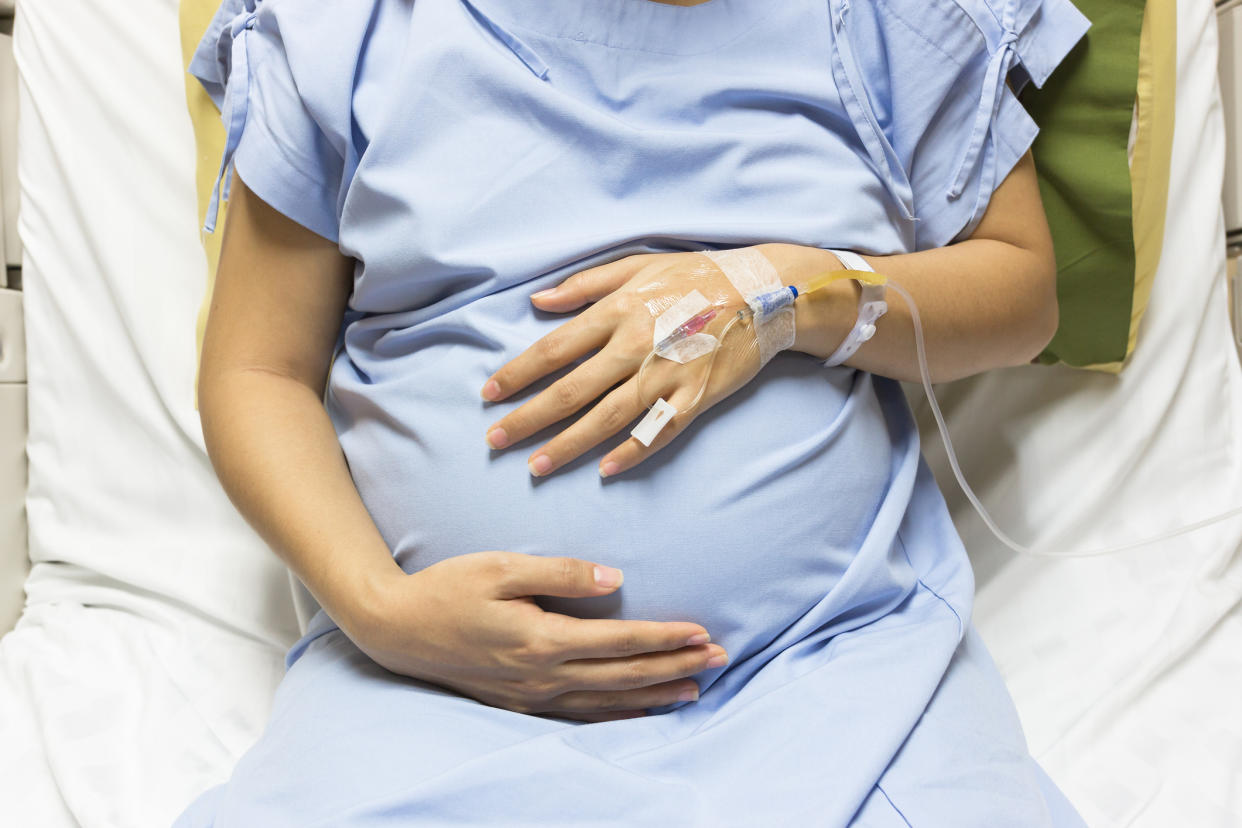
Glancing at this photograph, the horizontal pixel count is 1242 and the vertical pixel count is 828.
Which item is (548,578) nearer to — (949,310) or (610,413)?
(610,413)

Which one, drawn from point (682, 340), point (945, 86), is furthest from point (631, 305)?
point (945, 86)

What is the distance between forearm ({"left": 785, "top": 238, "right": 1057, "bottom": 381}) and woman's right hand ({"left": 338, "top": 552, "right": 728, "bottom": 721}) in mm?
290

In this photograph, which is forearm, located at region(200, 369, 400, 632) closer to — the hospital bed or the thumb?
the thumb

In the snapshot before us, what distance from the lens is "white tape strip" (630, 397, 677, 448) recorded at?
0.75m

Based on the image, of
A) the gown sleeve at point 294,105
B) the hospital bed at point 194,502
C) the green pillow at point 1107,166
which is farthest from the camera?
the green pillow at point 1107,166

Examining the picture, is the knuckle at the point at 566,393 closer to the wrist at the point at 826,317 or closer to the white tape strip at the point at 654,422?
the white tape strip at the point at 654,422

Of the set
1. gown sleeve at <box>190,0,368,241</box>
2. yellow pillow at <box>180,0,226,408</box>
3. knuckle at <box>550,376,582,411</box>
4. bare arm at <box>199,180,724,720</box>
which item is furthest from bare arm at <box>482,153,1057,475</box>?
yellow pillow at <box>180,0,226,408</box>

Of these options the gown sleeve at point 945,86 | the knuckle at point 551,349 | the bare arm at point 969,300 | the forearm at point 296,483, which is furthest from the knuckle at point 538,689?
the gown sleeve at point 945,86

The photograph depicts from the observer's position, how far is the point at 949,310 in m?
0.91

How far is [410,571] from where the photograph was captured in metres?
0.86

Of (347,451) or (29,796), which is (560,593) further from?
(29,796)

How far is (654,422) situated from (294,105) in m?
0.44

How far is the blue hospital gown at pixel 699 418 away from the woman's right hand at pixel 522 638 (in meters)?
0.03

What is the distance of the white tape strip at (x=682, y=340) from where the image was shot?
78 centimetres
